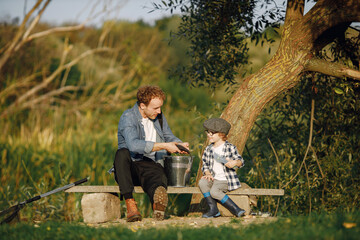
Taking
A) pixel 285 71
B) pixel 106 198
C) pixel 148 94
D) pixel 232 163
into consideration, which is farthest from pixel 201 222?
pixel 285 71

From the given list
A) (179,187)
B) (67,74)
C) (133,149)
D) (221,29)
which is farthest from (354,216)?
(67,74)

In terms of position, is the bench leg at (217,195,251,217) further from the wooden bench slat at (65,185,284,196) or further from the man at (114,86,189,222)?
the man at (114,86,189,222)

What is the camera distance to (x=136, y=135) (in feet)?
17.7

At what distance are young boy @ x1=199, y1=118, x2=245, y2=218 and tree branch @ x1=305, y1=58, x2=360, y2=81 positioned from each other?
164 centimetres

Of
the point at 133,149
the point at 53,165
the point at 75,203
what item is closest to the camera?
the point at 133,149

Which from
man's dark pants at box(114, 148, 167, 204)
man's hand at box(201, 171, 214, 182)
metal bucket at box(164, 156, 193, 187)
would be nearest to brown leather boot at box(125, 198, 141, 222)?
man's dark pants at box(114, 148, 167, 204)

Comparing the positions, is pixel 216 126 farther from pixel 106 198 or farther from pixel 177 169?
pixel 106 198

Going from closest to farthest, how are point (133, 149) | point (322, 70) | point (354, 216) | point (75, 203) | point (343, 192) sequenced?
point (354, 216) → point (133, 149) → point (322, 70) → point (343, 192) → point (75, 203)

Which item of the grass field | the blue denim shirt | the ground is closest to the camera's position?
the grass field

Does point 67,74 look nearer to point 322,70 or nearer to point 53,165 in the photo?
point 53,165

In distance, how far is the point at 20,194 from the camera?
326 inches

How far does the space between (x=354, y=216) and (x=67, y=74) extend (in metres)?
A: 13.8

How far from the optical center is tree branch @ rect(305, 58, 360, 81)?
597 centimetres

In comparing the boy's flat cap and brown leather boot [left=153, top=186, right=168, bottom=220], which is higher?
the boy's flat cap
